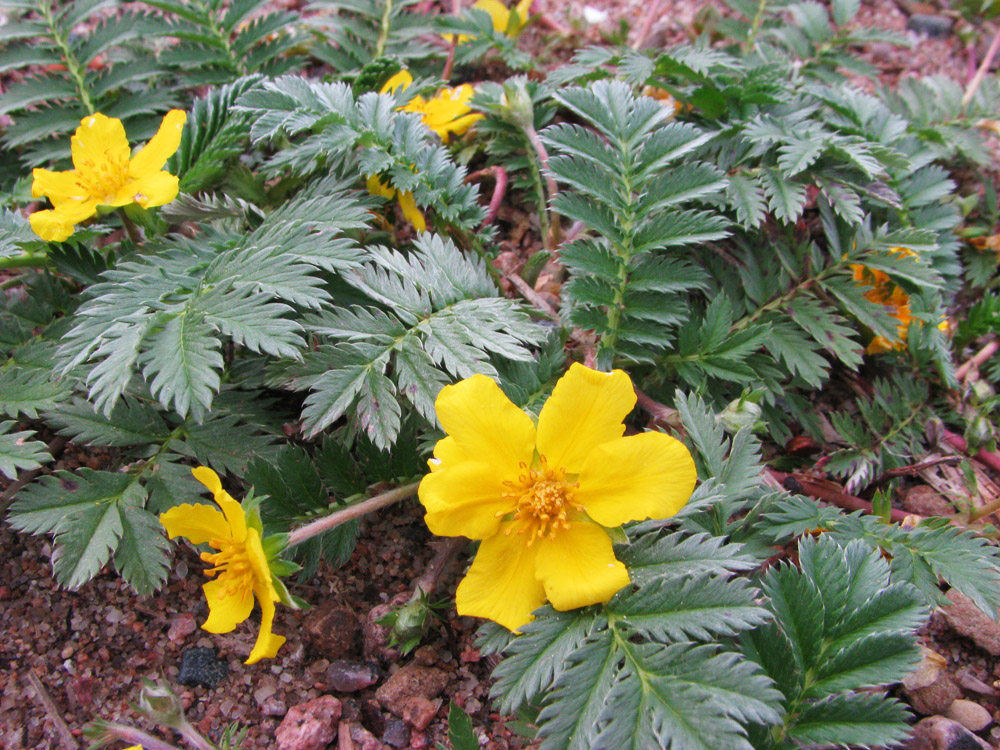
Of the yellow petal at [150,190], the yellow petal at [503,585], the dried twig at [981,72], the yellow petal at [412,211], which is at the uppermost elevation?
the yellow petal at [150,190]

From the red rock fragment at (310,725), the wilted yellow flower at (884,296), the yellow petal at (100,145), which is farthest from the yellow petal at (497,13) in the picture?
the red rock fragment at (310,725)

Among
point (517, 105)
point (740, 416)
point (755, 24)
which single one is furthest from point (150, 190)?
point (755, 24)

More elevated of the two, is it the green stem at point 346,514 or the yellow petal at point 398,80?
the yellow petal at point 398,80

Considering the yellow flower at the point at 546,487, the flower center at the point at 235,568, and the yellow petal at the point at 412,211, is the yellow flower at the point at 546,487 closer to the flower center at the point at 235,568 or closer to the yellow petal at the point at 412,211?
the flower center at the point at 235,568

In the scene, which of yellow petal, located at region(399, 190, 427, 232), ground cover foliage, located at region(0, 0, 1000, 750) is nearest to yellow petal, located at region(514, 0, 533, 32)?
ground cover foliage, located at region(0, 0, 1000, 750)

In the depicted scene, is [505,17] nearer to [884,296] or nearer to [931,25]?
[884,296]

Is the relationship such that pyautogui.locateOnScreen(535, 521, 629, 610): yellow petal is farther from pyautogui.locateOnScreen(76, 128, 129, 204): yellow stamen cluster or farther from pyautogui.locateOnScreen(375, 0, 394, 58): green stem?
pyautogui.locateOnScreen(375, 0, 394, 58): green stem

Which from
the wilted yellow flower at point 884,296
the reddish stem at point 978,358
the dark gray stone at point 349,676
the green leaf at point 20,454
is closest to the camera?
the green leaf at point 20,454
